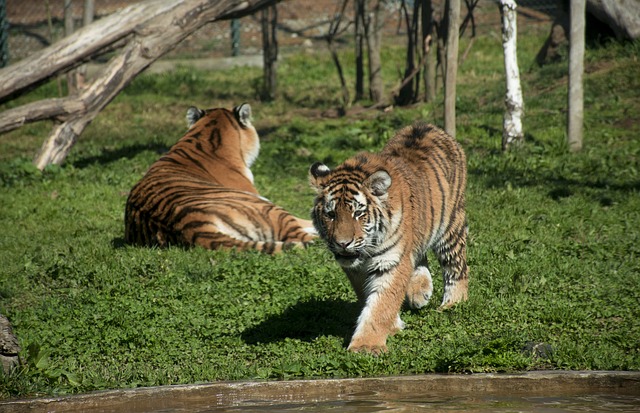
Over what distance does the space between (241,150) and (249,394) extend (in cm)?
495

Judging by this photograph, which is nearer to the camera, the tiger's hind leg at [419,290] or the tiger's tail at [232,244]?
the tiger's hind leg at [419,290]

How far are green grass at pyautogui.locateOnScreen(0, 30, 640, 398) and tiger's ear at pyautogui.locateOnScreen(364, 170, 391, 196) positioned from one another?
94cm

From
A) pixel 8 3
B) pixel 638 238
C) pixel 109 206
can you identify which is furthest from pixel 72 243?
pixel 8 3

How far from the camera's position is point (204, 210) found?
748 centimetres

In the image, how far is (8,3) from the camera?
20.8 meters

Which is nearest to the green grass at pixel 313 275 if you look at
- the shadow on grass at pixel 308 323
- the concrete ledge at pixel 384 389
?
the shadow on grass at pixel 308 323

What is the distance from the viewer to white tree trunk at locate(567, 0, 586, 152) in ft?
32.4

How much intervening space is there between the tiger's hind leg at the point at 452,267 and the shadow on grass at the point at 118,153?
20.8 ft

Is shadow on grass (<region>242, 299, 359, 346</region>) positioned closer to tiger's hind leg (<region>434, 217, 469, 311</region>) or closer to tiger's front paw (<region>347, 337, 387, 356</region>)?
tiger's front paw (<region>347, 337, 387, 356</region>)

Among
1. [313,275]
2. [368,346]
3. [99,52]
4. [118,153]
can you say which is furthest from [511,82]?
[368,346]

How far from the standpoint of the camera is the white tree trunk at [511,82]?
997 cm

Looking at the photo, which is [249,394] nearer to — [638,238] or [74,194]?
[638,238]

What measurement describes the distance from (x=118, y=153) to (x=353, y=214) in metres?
7.25

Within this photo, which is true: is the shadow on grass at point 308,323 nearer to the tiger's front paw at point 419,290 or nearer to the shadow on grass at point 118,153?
the tiger's front paw at point 419,290
